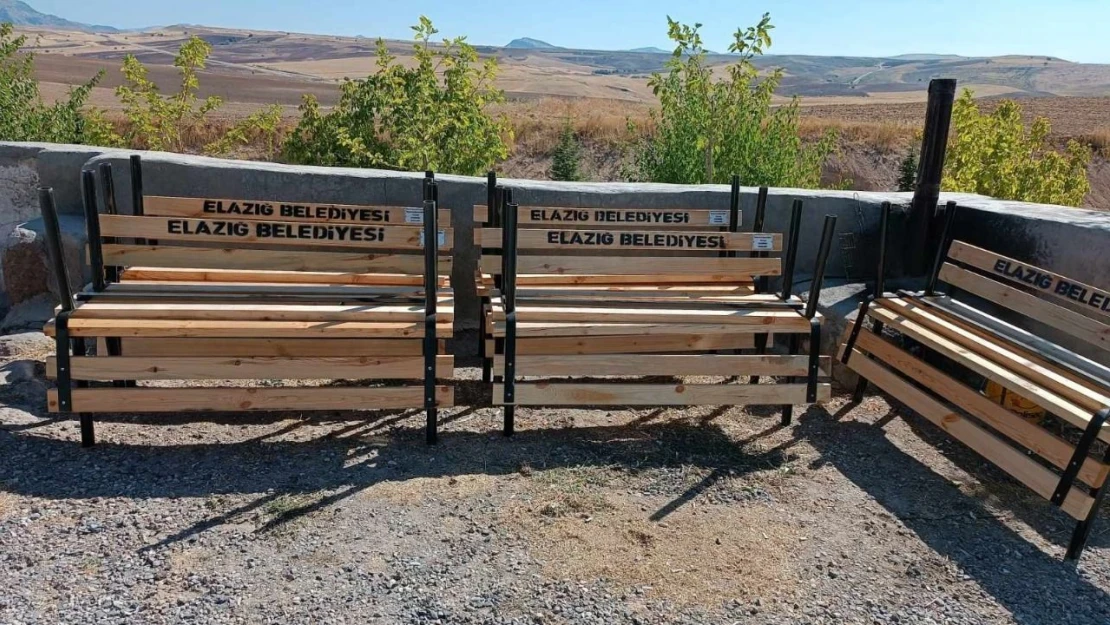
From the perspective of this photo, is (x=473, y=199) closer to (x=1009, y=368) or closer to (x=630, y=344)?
(x=630, y=344)

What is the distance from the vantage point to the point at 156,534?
3541 millimetres

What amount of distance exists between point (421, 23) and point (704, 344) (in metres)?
5.00

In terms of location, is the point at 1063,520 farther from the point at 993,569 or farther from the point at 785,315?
the point at 785,315

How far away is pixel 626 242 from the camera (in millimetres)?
4738

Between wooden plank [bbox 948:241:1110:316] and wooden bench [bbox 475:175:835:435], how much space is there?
1.12m

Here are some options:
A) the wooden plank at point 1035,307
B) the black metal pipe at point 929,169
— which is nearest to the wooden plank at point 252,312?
the wooden plank at point 1035,307

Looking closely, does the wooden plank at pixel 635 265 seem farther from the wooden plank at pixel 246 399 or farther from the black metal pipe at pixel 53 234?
the black metal pipe at pixel 53 234

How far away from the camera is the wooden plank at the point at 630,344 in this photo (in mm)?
4512

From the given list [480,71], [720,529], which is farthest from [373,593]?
[480,71]

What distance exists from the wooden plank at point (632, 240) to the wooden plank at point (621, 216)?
0.44 m

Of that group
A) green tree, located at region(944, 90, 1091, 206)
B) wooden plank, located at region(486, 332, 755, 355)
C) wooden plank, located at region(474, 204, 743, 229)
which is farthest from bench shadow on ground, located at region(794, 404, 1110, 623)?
green tree, located at region(944, 90, 1091, 206)

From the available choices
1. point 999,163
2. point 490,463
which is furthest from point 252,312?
point 999,163

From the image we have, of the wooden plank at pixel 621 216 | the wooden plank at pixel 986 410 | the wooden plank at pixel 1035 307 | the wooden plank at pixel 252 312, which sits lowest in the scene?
the wooden plank at pixel 986 410

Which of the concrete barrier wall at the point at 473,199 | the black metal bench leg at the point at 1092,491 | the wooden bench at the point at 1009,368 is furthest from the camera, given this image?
the concrete barrier wall at the point at 473,199
